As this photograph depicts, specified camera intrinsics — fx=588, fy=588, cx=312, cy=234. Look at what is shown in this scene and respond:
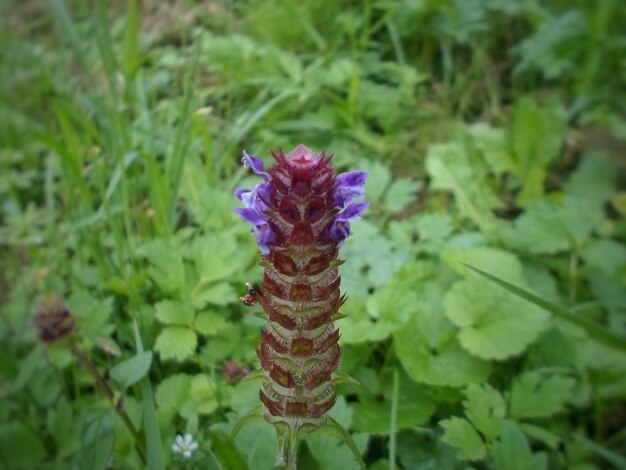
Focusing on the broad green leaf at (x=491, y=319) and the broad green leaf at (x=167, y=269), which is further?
the broad green leaf at (x=167, y=269)

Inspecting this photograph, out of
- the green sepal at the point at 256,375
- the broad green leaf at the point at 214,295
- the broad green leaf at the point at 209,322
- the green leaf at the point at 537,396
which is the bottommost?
the green leaf at the point at 537,396

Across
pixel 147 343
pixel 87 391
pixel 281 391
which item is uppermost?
pixel 281 391

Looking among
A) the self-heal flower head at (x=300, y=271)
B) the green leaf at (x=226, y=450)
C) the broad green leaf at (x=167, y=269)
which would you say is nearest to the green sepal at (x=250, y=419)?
the self-heal flower head at (x=300, y=271)

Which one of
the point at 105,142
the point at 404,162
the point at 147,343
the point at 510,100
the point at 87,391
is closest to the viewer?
the point at 147,343

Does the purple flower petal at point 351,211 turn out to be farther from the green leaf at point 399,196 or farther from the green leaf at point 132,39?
the green leaf at point 132,39

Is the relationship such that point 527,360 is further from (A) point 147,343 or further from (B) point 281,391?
(A) point 147,343

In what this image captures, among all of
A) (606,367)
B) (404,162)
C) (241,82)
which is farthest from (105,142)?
(606,367)

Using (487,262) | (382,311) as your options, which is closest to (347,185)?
(382,311)
